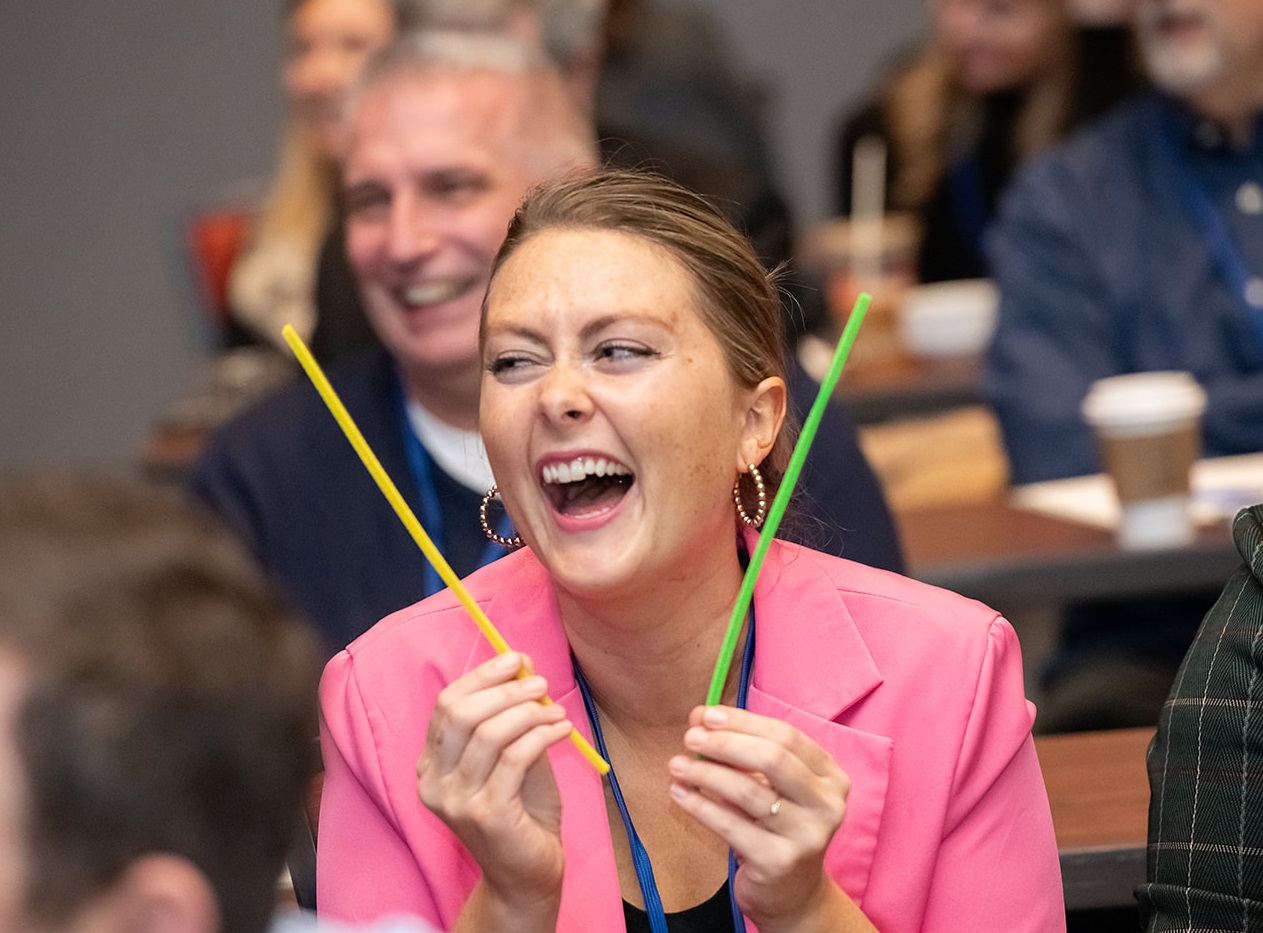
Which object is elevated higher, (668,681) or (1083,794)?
(668,681)

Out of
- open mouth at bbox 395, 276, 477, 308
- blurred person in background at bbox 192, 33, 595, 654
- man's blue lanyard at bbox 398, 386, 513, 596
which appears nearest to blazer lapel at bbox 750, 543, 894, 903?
man's blue lanyard at bbox 398, 386, 513, 596

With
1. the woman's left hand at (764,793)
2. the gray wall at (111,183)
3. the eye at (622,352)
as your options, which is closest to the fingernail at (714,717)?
the woman's left hand at (764,793)

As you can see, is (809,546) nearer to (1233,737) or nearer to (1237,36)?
(1233,737)

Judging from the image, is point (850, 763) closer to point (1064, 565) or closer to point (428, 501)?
point (428, 501)

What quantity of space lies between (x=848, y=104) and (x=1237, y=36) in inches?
152

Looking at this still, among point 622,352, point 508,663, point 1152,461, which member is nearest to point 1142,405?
point 1152,461

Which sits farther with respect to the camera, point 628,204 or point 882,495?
point 882,495

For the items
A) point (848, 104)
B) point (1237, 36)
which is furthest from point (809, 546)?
point (848, 104)

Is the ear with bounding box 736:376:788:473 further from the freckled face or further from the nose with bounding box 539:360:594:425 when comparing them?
the nose with bounding box 539:360:594:425

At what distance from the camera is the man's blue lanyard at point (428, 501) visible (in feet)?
6.86

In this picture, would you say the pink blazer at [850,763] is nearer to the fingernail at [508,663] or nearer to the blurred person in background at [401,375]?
the fingernail at [508,663]

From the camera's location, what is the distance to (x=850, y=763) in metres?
1.53

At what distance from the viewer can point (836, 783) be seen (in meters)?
1.31

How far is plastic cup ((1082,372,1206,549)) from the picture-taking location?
247cm
